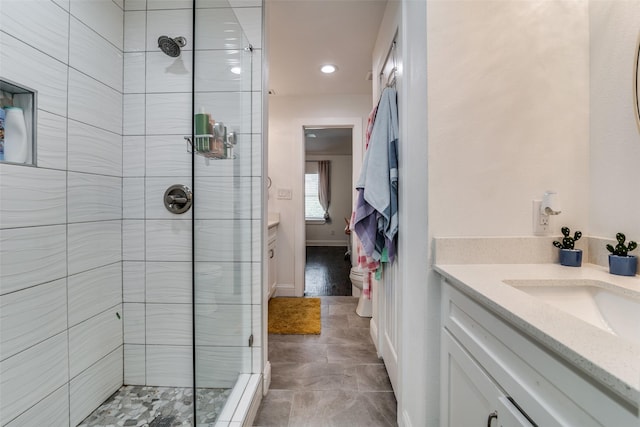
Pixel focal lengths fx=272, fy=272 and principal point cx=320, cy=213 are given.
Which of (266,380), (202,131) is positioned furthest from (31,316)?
(266,380)

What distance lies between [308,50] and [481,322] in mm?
2317

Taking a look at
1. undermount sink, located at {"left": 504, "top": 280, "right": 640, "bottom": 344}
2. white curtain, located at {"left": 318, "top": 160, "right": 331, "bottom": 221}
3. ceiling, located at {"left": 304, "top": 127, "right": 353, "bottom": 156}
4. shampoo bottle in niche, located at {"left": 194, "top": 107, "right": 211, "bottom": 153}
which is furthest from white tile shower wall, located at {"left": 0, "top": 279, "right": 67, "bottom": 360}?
white curtain, located at {"left": 318, "top": 160, "right": 331, "bottom": 221}

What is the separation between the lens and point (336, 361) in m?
1.85

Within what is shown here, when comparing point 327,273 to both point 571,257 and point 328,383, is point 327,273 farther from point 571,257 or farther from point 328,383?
point 571,257

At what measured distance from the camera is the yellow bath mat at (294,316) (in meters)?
2.28

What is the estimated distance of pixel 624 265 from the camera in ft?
2.80

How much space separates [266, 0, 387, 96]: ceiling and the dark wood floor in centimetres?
238

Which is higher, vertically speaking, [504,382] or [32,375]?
[504,382]

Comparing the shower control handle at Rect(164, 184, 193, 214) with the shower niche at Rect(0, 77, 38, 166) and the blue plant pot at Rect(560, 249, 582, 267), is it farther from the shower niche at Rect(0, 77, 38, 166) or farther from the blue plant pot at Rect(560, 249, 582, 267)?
the blue plant pot at Rect(560, 249, 582, 267)

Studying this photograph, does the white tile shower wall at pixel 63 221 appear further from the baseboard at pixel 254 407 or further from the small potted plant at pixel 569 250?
the small potted plant at pixel 569 250


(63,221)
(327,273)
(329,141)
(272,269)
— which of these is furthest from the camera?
(329,141)

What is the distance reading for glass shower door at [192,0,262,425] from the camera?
48.6 inches

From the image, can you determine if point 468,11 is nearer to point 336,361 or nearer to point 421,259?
point 421,259

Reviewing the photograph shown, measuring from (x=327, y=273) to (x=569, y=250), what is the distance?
11.6 feet
